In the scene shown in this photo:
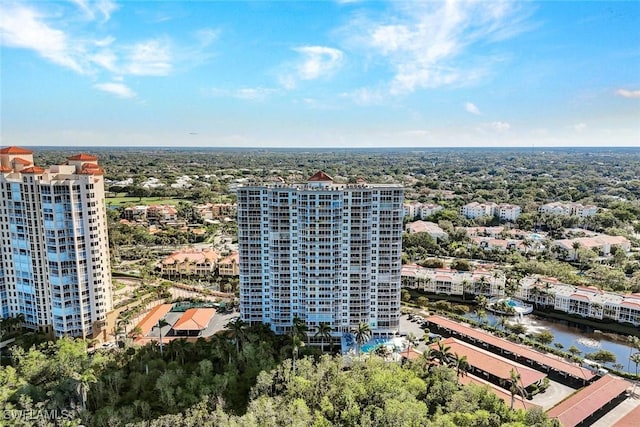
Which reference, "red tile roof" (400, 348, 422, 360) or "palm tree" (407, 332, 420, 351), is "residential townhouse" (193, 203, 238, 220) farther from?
"red tile roof" (400, 348, 422, 360)

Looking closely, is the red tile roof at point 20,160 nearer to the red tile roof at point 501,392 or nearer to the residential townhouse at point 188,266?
the residential townhouse at point 188,266

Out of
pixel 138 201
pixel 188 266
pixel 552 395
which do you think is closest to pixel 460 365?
pixel 552 395

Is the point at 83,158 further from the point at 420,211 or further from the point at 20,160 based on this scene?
the point at 420,211

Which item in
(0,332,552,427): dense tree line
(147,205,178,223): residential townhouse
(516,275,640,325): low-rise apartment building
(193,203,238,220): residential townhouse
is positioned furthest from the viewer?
(193,203,238,220): residential townhouse

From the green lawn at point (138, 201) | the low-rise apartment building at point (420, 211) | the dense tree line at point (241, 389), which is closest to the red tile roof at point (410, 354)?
the dense tree line at point (241, 389)

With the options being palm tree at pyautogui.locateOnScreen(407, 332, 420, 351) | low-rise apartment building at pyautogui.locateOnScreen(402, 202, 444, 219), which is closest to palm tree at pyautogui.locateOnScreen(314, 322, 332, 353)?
palm tree at pyautogui.locateOnScreen(407, 332, 420, 351)
